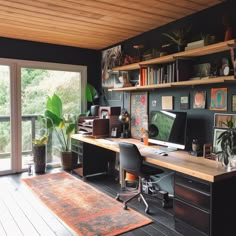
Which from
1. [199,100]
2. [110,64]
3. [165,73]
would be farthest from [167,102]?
[110,64]

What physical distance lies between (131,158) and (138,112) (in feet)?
4.11

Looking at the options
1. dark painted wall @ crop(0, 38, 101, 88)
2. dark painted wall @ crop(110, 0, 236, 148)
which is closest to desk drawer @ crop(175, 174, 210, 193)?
dark painted wall @ crop(110, 0, 236, 148)

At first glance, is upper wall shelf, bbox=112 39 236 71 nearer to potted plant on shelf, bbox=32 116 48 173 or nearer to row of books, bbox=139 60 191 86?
row of books, bbox=139 60 191 86

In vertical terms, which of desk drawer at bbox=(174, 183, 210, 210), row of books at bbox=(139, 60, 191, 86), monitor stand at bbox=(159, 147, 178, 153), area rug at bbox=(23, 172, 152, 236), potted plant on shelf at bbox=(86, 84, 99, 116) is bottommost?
area rug at bbox=(23, 172, 152, 236)

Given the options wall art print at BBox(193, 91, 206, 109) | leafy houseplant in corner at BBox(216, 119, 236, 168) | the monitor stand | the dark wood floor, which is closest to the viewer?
leafy houseplant in corner at BBox(216, 119, 236, 168)

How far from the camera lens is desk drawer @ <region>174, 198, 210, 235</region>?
221 cm

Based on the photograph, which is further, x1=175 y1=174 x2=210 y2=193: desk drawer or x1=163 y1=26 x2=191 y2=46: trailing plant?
x1=163 y1=26 x2=191 y2=46: trailing plant

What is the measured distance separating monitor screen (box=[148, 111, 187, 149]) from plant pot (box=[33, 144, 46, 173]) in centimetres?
215

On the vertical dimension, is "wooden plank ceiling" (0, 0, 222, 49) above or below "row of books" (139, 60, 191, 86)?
above

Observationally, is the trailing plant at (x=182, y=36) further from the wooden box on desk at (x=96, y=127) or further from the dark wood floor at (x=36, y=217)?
the dark wood floor at (x=36, y=217)

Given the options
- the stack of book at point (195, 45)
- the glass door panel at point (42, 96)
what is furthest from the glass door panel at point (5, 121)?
the stack of book at point (195, 45)

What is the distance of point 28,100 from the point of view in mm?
4605

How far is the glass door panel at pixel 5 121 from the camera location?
436cm

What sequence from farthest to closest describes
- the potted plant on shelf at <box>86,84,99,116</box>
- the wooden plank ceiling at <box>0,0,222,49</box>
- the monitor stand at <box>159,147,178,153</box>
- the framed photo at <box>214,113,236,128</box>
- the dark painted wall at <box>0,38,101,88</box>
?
the potted plant on shelf at <box>86,84,99,116</box> → the dark painted wall at <box>0,38,101,88</box> → the monitor stand at <box>159,147,178,153</box> → the wooden plank ceiling at <box>0,0,222,49</box> → the framed photo at <box>214,113,236,128</box>
